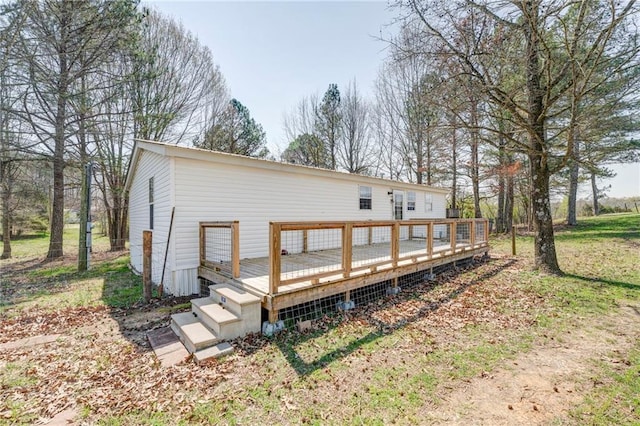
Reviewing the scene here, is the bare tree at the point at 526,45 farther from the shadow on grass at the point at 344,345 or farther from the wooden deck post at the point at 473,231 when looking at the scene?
the shadow on grass at the point at 344,345

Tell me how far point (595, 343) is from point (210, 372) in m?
4.96

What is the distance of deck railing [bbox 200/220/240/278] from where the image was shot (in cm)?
497

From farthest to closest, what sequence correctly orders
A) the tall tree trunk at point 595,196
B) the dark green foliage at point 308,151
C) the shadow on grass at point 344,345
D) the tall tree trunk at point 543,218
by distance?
the tall tree trunk at point 595,196, the dark green foliage at point 308,151, the tall tree trunk at point 543,218, the shadow on grass at point 344,345

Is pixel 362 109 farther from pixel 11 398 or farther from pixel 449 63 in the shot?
pixel 11 398

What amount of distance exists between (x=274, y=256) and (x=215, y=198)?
3.21m

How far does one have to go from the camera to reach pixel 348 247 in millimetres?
4977

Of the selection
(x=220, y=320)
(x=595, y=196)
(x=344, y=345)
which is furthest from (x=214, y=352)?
(x=595, y=196)

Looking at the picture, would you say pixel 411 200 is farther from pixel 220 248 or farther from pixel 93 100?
pixel 93 100

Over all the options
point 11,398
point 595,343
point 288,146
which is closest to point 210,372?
point 11,398

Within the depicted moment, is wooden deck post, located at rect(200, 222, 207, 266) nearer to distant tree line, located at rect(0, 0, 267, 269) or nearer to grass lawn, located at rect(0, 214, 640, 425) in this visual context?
grass lawn, located at rect(0, 214, 640, 425)

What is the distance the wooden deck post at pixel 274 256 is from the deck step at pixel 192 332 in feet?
3.25

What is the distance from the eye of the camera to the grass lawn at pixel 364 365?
8.43 feet

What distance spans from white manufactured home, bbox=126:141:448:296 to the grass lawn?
1218mm

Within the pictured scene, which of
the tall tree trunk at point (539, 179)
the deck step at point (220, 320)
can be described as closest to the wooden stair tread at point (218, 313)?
the deck step at point (220, 320)
